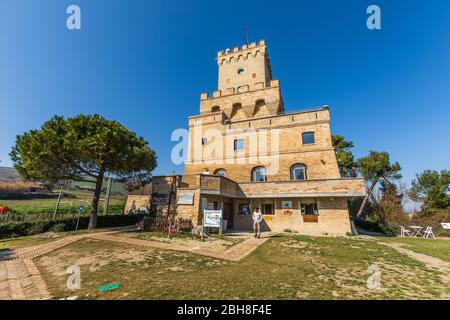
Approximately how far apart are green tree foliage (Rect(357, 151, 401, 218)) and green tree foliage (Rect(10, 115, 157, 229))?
27377 mm

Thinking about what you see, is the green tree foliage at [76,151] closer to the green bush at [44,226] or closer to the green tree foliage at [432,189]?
the green bush at [44,226]

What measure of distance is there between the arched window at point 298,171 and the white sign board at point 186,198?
9.77 meters

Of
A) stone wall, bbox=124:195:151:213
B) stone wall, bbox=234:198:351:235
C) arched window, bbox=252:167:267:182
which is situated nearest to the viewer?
stone wall, bbox=234:198:351:235

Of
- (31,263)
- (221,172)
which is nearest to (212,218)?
(31,263)

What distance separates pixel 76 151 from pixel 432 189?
3823 centimetres

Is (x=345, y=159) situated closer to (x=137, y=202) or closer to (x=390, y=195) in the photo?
(x=390, y=195)

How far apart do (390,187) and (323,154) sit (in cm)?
1491

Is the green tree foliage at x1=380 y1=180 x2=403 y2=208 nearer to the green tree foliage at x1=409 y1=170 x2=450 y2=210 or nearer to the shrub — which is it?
the green tree foliage at x1=409 y1=170 x2=450 y2=210

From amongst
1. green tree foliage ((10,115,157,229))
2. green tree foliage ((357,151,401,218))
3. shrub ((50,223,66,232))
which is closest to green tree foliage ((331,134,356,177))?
green tree foliage ((357,151,401,218))

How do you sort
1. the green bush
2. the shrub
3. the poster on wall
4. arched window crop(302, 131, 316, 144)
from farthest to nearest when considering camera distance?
arched window crop(302, 131, 316, 144), the poster on wall, the shrub, the green bush

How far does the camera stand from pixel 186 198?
14.2 m

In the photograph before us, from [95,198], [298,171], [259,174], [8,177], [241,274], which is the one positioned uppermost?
[8,177]

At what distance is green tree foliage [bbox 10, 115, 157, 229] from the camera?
1277 cm

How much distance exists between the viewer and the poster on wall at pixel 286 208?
52.7ft
